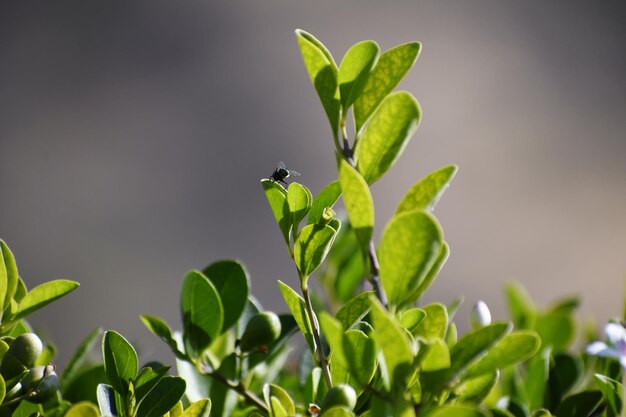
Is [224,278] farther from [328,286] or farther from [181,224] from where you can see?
[181,224]

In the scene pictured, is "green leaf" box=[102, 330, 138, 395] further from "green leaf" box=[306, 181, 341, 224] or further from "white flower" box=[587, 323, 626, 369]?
"white flower" box=[587, 323, 626, 369]

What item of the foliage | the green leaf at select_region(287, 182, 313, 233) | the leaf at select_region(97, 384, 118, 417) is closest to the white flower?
the foliage

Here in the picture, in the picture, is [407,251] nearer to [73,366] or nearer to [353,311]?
[353,311]

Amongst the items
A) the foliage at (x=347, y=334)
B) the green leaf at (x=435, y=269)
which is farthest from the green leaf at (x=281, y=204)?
the green leaf at (x=435, y=269)

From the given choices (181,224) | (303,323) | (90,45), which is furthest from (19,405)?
(90,45)

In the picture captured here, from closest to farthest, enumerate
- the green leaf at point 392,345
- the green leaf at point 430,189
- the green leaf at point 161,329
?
the green leaf at point 392,345 < the green leaf at point 430,189 < the green leaf at point 161,329

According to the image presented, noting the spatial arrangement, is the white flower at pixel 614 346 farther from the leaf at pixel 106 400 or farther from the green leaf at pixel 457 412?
the leaf at pixel 106 400

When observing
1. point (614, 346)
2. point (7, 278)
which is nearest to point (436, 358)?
point (614, 346)
